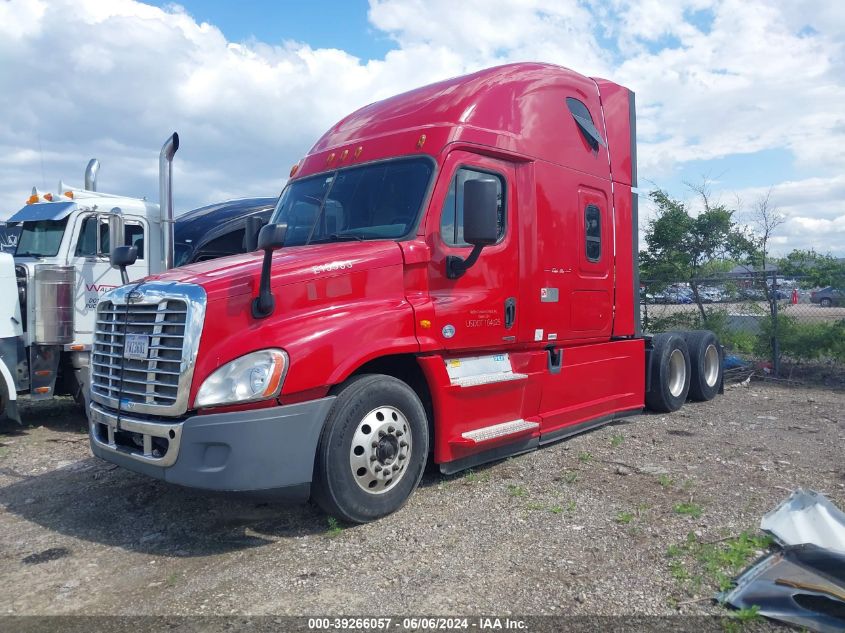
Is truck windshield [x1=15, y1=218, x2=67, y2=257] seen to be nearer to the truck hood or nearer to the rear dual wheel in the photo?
the truck hood

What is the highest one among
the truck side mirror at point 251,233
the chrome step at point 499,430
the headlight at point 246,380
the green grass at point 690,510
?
the truck side mirror at point 251,233

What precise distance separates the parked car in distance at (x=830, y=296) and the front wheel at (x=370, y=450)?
30.9 feet

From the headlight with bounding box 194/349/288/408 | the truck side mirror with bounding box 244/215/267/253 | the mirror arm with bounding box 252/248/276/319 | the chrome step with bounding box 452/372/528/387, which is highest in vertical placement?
the truck side mirror with bounding box 244/215/267/253

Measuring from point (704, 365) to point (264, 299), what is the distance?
7.27m

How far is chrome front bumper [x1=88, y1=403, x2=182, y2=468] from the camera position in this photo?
4.35 metres

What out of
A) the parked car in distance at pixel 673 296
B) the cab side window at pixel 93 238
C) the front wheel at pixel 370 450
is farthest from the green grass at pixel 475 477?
the parked car in distance at pixel 673 296

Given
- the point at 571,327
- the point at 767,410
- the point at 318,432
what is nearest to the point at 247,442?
the point at 318,432

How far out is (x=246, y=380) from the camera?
4.30 metres

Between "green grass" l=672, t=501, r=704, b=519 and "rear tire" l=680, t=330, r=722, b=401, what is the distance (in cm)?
487

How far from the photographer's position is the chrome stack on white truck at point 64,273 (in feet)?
25.7

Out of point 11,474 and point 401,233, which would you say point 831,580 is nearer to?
point 401,233

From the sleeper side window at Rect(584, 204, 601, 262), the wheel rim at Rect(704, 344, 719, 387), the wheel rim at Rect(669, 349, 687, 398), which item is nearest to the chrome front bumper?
the sleeper side window at Rect(584, 204, 601, 262)

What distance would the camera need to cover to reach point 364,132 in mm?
6305

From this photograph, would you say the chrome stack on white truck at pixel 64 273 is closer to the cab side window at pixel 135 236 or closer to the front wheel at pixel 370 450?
the cab side window at pixel 135 236
